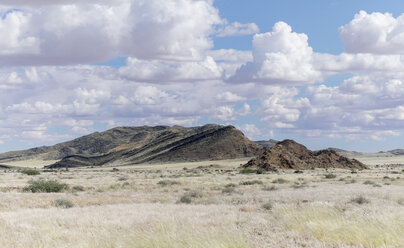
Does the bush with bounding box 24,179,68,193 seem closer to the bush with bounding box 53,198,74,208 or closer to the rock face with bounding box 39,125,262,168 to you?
the bush with bounding box 53,198,74,208

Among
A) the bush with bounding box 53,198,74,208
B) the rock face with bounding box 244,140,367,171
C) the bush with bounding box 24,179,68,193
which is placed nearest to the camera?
the bush with bounding box 53,198,74,208

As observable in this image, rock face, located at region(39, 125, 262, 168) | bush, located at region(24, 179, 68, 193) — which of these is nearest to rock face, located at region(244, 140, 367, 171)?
rock face, located at region(39, 125, 262, 168)

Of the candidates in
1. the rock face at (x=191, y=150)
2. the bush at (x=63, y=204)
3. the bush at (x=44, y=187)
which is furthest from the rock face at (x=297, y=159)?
the bush at (x=63, y=204)

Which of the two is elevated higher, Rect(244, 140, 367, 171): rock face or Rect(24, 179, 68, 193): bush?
Rect(244, 140, 367, 171): rock face

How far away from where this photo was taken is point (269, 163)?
85562mm

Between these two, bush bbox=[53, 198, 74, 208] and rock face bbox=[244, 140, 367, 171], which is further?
rock face bbox=[244, 140, 367, 171]

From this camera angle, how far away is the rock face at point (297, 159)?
87625mm

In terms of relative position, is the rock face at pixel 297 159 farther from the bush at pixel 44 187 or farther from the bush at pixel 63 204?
the bush at pixel 63 204

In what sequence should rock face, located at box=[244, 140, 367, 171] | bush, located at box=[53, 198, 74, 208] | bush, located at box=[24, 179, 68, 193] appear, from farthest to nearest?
rock face, located at box=[244, 140, 367, 171] < bush, located at box=[24, 179, 68, 193] < bush, located at box=[53, 198, 74, 208]

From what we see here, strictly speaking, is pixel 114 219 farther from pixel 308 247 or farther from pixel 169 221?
pixel 308 247

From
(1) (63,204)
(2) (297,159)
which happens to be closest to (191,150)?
(2) (297,159)

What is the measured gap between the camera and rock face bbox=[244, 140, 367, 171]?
87.6m

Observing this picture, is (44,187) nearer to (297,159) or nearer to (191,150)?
(297,159)

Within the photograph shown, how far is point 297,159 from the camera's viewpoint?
9762cm
